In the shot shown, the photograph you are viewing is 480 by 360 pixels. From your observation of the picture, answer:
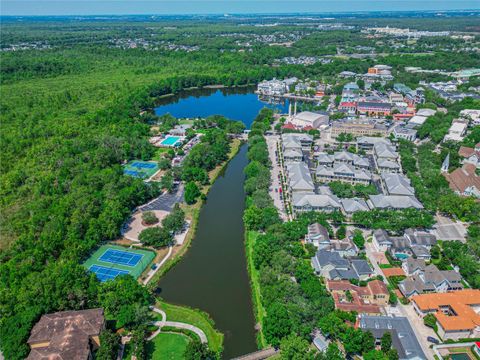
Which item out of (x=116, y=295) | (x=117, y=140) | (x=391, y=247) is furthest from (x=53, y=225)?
(x=391, y=247)

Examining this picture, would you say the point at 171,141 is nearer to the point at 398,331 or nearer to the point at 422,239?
the point at 422,239

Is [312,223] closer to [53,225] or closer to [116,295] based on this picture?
[116,295]

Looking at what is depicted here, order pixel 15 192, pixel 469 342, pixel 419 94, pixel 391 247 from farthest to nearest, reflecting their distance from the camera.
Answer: pixel 419 94 < pixel 15 192 < pixel 391 247 < pixel 469 342

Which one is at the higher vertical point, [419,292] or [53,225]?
[53,225]

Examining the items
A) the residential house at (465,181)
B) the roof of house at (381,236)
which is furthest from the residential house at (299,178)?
the residential house at (465,181)

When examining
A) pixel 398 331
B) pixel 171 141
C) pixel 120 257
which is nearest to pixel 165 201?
pixel 120 257

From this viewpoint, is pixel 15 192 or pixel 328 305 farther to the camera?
pixel 15 192

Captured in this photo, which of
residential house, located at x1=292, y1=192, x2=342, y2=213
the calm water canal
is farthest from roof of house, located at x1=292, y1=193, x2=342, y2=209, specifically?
the calm water canal
